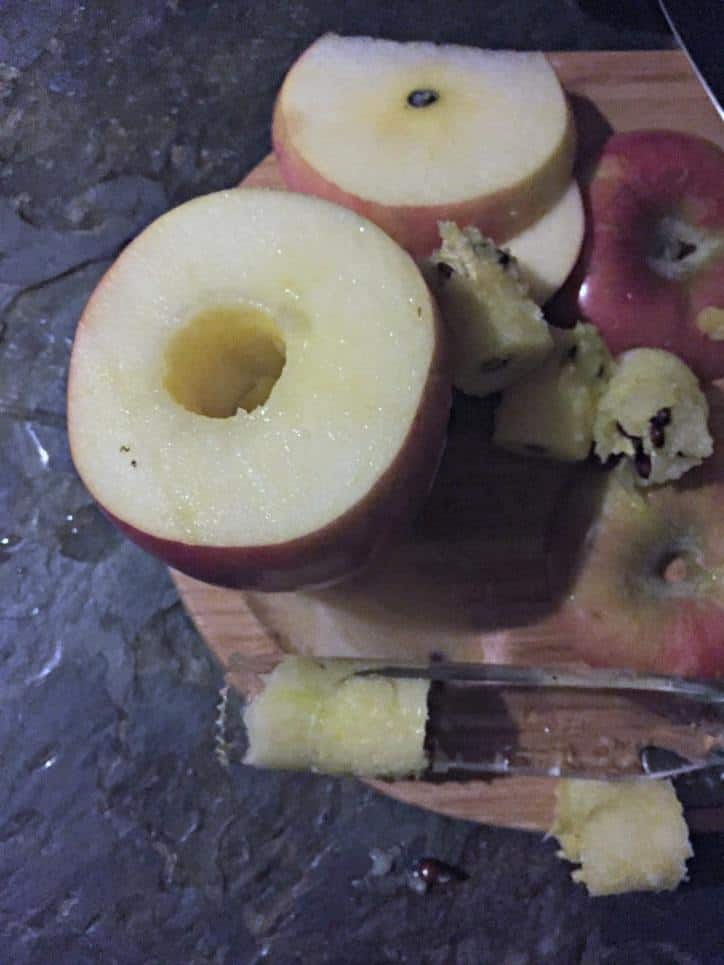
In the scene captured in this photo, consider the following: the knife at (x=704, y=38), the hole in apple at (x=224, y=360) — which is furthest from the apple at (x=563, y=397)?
the knife at (x=704, y=38)

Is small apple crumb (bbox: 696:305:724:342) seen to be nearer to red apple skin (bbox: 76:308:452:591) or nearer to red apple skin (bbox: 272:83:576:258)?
red apple skin (bbox: 272:83:576:258)

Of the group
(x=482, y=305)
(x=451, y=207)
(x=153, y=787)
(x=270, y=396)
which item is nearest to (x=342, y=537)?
(x=270, y=396)

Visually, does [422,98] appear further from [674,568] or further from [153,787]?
[153,787]

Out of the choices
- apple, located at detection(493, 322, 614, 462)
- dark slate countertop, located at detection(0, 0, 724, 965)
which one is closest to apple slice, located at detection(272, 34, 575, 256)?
apple, located at detection(493, 322, 614, 462)

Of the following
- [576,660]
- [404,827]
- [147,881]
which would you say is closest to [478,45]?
[576,660]

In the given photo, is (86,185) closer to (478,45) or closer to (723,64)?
(478,45)

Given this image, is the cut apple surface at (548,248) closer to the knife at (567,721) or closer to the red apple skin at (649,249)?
the red apple skin at (649,249)

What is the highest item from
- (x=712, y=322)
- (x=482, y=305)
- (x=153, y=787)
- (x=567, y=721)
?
(x=482, y=305)
